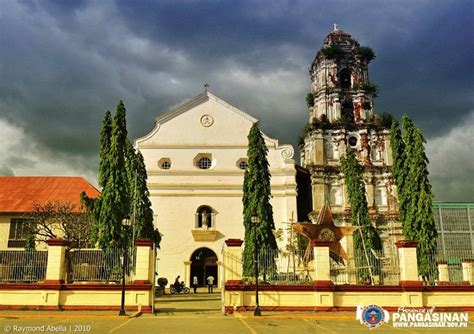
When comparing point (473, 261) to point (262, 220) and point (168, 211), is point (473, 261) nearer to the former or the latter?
point (262, 220)

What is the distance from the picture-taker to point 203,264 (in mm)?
34500

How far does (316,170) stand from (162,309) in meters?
23.2

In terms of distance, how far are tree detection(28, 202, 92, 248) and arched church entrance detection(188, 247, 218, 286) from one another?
8448mm

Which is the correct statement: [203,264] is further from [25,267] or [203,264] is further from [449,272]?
[25,267]

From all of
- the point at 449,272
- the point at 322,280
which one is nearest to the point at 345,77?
the point at 449,272

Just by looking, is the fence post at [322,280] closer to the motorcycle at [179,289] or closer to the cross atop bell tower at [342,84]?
the motorcycle at [179,289]

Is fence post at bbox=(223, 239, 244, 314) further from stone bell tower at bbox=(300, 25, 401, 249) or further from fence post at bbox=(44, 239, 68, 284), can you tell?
stone bell tower at bbox=(300, 25, 401, 249)

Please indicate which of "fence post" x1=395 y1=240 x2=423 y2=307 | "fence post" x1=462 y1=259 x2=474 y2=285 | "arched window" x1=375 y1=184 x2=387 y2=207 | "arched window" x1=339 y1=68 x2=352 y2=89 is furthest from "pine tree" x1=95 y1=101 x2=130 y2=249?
"arched window" x1=339 y1=68 x2=352 y2=89

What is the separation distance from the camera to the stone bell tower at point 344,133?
3816 centimetres

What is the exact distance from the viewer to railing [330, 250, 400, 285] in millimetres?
19406

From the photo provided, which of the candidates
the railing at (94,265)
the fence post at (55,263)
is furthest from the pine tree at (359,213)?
the fence post at (55,263)

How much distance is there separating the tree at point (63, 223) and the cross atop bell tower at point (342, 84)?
21230 mm

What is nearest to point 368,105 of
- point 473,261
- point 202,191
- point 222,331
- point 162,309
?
point 202,191

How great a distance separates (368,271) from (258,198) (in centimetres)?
752
